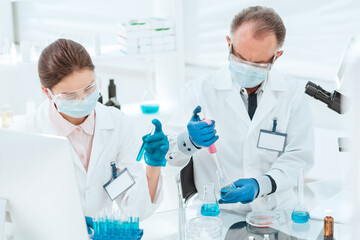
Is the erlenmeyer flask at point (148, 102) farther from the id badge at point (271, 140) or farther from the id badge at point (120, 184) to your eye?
the id badge at point (120, 184)

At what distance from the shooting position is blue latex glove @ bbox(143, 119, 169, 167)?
2.07 meters

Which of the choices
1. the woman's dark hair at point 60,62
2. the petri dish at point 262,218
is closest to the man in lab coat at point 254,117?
the petri dish at point 262,218

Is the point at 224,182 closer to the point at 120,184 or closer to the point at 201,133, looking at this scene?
the point at 201,133

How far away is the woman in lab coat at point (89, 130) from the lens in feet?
6.91

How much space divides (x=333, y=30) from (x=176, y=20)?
1.08 meters

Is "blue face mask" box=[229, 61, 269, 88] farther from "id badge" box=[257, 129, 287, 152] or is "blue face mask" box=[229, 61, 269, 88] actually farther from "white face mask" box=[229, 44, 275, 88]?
"id badge" box=[257, 129, 287, 152]

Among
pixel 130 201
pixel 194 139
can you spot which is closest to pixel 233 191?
pixel 194 139

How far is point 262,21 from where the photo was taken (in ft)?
7.88

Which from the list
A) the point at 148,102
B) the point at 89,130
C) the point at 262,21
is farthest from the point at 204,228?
the point at 148,102

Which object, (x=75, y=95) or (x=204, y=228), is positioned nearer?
(x=204, y=228)

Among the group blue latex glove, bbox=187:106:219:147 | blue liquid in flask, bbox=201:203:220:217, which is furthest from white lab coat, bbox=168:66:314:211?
blue liquid in flask, bbox=201:203:220:217

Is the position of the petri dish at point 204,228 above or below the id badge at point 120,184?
below

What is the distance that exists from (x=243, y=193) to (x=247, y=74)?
1.75ft

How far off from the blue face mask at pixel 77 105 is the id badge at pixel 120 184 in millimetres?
290
